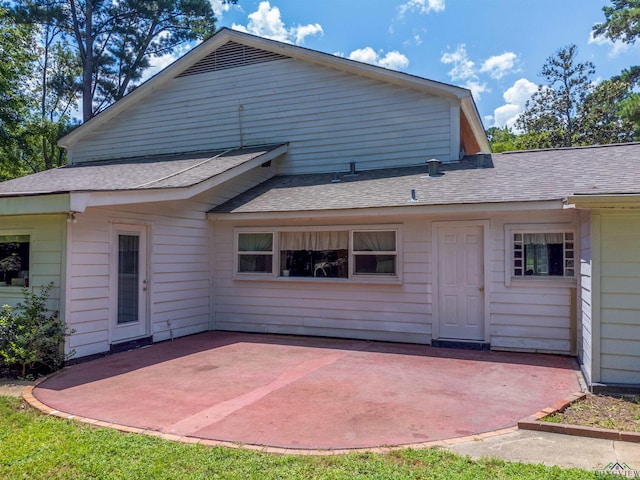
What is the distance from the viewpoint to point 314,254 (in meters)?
8.77

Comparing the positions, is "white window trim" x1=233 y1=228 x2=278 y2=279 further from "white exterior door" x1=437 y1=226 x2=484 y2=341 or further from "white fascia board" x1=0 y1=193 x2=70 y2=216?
"white fascia board" x1=0 y1=193 x2=70 y2=216

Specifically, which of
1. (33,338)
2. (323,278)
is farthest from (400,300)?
(33,338)

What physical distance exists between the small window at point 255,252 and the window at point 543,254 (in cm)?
460

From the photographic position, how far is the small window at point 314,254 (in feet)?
28.0

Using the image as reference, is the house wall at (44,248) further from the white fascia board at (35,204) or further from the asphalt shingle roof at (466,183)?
the asphalt shingle roof at (466,183)

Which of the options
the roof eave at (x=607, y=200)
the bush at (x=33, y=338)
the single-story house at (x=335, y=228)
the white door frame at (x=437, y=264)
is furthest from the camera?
the white door frame at (x=437, y=264)

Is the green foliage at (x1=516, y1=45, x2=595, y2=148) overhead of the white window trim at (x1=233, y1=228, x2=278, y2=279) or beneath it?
overhead

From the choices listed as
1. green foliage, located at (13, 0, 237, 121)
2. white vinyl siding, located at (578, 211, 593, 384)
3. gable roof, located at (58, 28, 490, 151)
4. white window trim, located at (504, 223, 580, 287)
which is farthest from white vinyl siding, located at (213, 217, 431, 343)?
green foliage, located at (13, 0, 237, 121)

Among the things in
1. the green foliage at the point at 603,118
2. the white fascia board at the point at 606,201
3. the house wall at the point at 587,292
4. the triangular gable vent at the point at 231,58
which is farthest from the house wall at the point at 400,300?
the green foliage at the point at 603,118

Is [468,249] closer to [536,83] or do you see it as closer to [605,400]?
[605,400]

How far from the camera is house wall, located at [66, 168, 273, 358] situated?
263 inches

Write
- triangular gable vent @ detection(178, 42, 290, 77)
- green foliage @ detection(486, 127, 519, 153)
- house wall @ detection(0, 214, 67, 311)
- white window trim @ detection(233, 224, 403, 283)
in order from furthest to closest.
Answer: green foliage @ detection(486, 127, 519, 153) < triangular gable vent @ detection(178, 42, 290, 77) < white window trim @ detection(233, 224, 403, 283) < house wall @ detection(0, 214, 67, 311)

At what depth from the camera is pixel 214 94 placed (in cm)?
1220

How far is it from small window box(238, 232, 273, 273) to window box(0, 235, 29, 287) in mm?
3759
